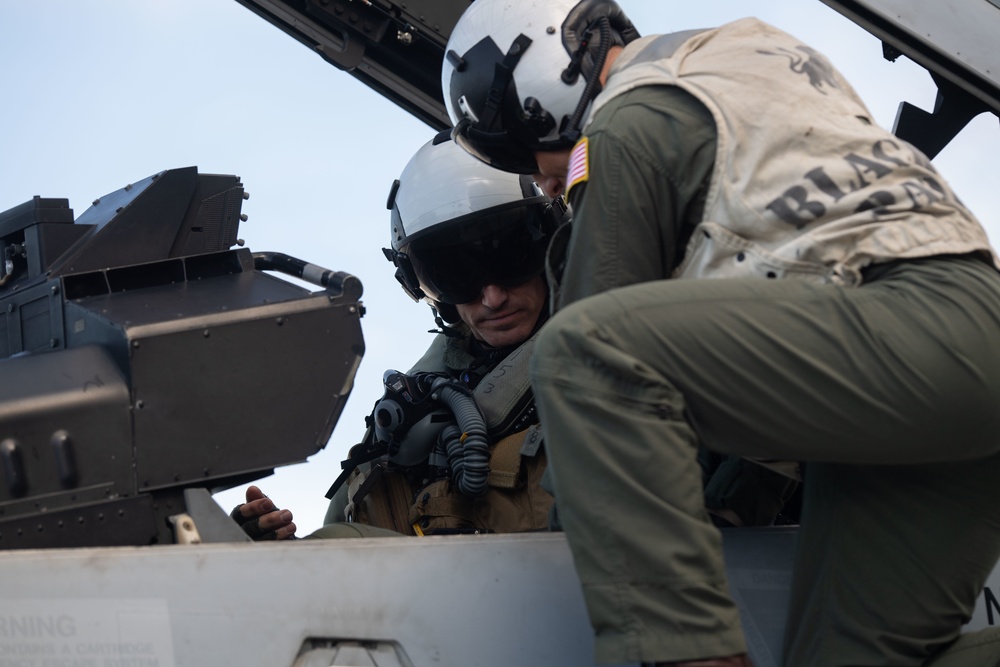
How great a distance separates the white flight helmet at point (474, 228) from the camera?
3119mm

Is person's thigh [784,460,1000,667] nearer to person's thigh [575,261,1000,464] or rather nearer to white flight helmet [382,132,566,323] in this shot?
person's thigh [575,261,1000,464]

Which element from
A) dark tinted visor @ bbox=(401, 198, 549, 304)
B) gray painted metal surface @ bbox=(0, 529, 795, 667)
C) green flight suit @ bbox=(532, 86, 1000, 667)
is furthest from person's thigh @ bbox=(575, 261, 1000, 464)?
dark tinted visor @ bbox=(401, 198, 549, 304)

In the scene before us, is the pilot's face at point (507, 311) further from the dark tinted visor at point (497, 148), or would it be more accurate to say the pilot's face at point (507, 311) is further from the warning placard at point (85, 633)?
the warning placard at point (85, 633)

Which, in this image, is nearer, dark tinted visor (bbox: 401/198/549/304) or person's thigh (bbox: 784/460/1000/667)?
person's thigh (bbox: 784/460/1000/667)

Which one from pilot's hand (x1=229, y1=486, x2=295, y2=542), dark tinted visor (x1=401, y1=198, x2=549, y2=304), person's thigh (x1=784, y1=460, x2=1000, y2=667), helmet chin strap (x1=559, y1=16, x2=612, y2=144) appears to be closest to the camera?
person's thigh (x1=784, y1=460, x2=1000, y2=667)

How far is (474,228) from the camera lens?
3125mm

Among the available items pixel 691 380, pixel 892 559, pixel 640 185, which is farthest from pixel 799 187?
pixel 892 559

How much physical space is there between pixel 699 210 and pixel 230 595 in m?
0.86

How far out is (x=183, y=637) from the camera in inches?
64.0

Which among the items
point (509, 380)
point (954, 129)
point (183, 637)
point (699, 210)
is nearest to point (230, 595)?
point (183, 637)

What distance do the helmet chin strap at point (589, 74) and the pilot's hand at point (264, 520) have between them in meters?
0.99

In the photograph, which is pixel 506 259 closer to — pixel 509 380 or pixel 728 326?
pixel 509 380

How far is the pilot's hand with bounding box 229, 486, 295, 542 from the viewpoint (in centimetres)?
240

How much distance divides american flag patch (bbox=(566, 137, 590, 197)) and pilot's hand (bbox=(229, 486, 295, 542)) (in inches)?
43.7
